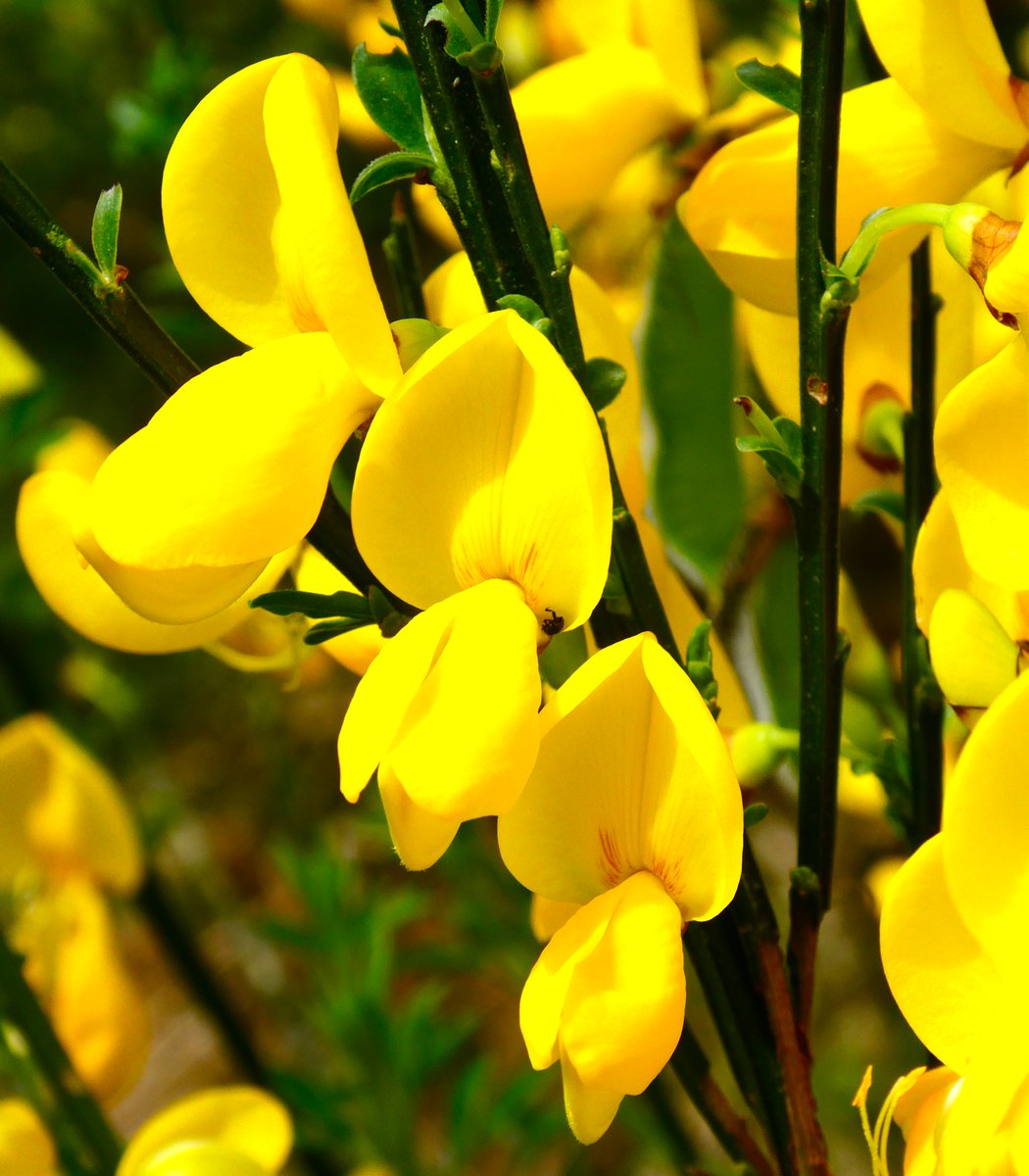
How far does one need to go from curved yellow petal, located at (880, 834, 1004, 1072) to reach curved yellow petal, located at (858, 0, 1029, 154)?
7.8 inches

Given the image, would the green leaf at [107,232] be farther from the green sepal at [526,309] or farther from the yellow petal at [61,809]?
the yellow petal at [61,809]

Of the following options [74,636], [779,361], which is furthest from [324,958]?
[779,361]

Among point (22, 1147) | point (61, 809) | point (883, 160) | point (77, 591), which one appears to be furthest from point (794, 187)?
point (61, 809)

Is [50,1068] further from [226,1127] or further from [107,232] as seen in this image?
[107,232]

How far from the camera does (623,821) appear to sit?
0.33m

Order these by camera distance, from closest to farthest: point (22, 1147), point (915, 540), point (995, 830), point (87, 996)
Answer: point (995, 830)
point (915, 540)
point (22, 1147)
point (87, 996)

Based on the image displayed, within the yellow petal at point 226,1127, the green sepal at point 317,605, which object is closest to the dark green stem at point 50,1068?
the yellow petal at point 226,1127

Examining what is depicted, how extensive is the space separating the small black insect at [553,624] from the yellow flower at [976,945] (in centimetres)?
9

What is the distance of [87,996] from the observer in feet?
2.42

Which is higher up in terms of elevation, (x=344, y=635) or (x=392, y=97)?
(x=392, y=97)

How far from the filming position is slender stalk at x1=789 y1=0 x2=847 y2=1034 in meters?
0.31

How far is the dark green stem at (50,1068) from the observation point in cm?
56

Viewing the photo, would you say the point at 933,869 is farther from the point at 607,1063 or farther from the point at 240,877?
the point at 240,877

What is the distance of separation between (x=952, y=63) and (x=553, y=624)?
0.18m
